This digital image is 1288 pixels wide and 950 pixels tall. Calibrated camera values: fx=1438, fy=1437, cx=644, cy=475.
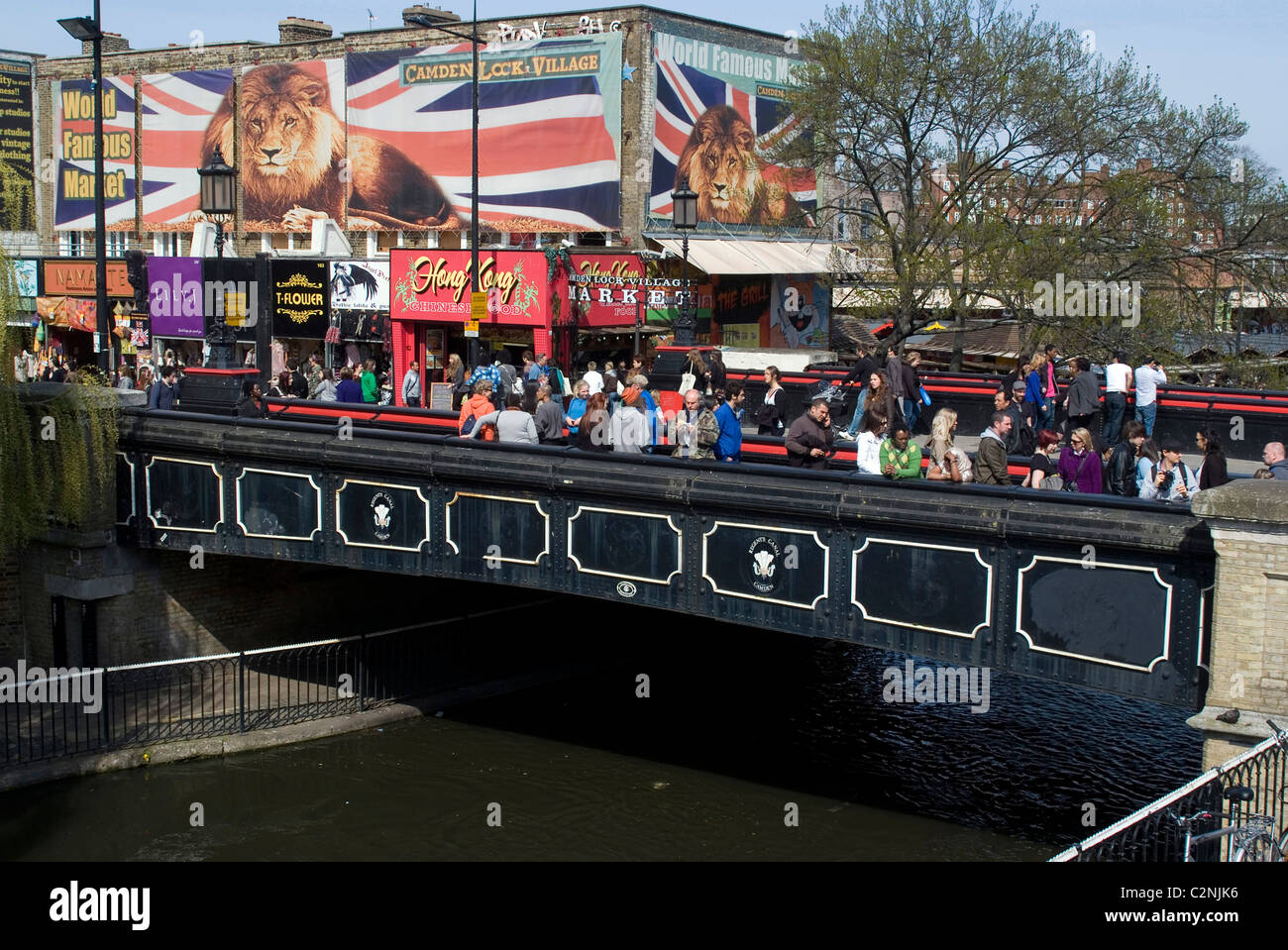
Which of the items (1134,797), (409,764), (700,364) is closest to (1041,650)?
(1134,797)

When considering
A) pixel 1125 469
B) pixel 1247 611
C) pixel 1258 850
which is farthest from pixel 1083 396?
Result: pixel 1258 850

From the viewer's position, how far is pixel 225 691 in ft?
58.8

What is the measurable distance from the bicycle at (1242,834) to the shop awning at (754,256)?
1075 inches

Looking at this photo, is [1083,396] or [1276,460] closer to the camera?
[1276,460]

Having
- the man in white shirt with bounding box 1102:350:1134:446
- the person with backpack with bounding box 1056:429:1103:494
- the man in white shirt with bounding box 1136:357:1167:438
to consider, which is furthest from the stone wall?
the man in white shirt with bounding box 1136:357:1167:438

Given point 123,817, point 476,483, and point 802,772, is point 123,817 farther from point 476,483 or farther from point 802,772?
point 802,772

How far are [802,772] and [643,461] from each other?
5384 millimetres

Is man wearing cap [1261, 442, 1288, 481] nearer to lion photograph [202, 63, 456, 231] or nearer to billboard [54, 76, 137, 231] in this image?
lion photograph [202, 63, 456, 231]

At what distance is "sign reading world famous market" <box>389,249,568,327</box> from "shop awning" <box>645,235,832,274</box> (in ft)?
12.5

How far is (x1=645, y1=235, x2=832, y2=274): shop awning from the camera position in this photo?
36938 mm

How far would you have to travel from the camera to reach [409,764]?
17359mm

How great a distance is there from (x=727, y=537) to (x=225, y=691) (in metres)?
7.97

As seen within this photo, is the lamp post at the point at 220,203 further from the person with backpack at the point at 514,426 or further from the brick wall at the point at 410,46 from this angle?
the brick wall at the point at 410,46

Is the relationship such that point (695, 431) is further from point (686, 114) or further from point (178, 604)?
point (686, 114)
